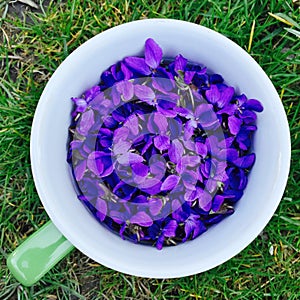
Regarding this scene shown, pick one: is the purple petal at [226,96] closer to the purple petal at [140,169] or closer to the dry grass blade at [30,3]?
the purple petal at [140,169]

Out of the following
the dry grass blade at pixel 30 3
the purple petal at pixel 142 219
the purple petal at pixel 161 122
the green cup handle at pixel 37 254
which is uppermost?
the purple petal at pixel 161 122

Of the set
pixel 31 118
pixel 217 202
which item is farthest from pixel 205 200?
pixel 31 118

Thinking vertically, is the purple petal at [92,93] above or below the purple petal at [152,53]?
below

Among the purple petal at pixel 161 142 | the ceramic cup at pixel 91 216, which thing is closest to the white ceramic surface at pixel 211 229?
the ceramic cup at pixel 91 216

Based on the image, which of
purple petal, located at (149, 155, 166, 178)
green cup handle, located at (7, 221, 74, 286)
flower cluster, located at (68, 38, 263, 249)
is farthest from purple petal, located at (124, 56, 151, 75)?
green cup handle, located at (7, 221, 74, 286)

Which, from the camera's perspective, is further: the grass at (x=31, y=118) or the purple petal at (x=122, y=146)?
the grass at (x=31, y=118)

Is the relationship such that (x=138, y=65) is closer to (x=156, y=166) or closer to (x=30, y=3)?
(x=156, y=166)
